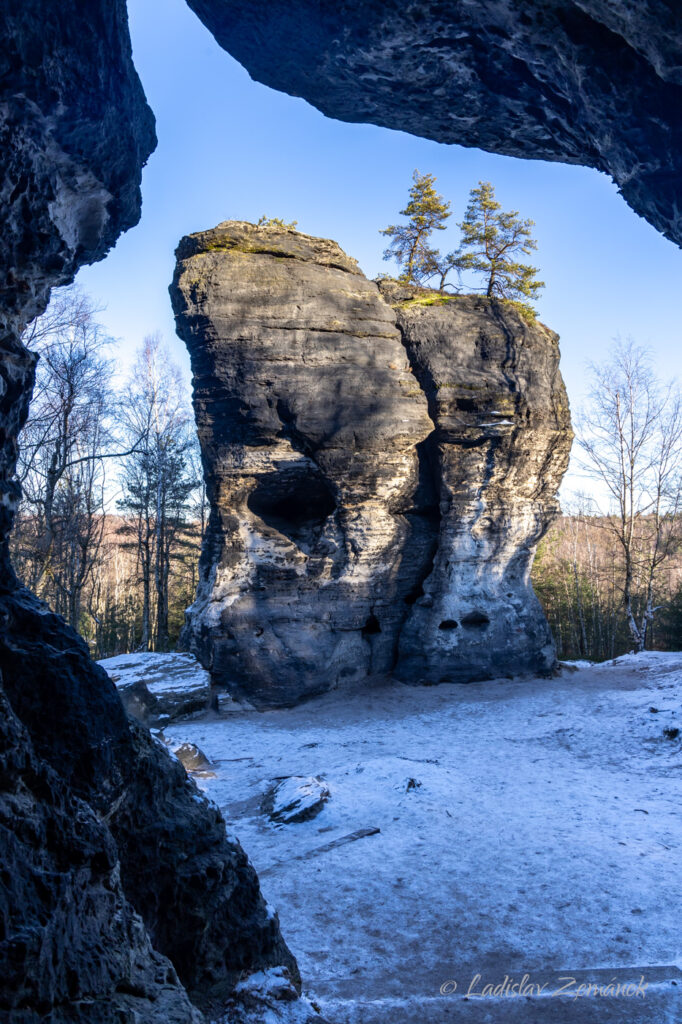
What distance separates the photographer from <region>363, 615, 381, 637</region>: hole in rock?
15.4 meters

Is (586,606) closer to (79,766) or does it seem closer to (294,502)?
(294,502)

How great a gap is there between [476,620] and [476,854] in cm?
888

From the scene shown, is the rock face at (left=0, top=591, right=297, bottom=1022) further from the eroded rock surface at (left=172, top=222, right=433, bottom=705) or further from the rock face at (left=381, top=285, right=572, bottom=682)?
the rock face at (left=381, top=285, right=572, bottom=682)

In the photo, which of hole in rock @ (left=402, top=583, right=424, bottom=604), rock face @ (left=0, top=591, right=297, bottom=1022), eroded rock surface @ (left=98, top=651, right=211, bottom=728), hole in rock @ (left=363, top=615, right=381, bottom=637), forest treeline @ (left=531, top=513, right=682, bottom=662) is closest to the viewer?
rock face @ (left=0, top=591, right=297, bottom=1022)

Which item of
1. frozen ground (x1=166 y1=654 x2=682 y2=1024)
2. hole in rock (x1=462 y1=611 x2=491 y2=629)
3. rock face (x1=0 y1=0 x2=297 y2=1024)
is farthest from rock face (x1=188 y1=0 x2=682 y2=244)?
hole in rock (x1=462 y1=611 x2=491 y2=629)

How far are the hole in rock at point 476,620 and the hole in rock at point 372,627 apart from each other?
2.06 meters

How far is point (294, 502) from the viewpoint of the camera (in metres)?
16.2

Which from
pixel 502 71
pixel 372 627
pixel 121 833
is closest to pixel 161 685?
pixel 372 627

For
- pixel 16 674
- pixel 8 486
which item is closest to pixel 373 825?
pixel 16 674

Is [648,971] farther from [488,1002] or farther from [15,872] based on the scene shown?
[15,872]

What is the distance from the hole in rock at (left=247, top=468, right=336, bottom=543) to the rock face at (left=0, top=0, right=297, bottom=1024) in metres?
10.6

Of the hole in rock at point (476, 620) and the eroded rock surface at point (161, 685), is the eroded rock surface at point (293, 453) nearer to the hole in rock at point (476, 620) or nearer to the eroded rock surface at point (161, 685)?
the eroded rock surface at point (161, 685)

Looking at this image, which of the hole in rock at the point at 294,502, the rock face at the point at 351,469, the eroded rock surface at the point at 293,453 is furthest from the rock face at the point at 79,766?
the hole in rock at the point at 294,502

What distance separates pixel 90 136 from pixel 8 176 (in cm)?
65
